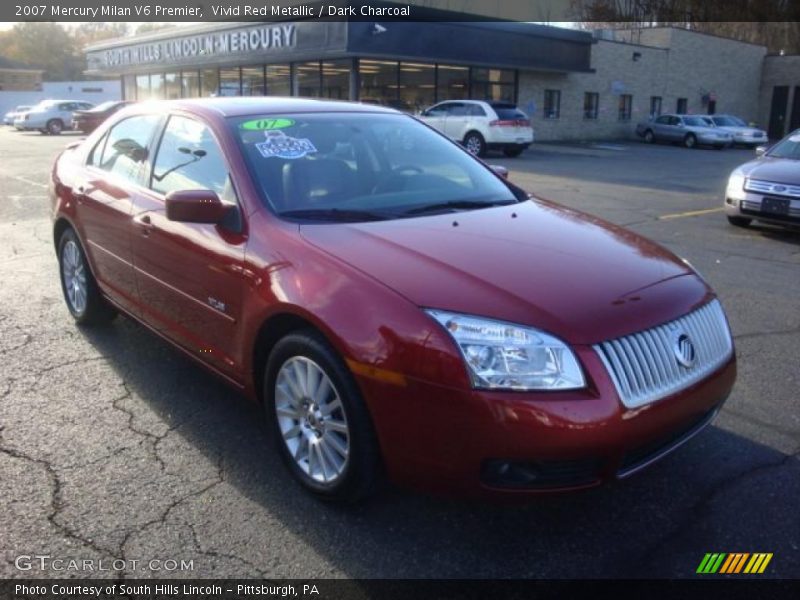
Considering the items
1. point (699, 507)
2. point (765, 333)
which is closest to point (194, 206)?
point (699, 507)

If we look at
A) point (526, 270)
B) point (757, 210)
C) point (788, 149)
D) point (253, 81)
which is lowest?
point (757, 210)

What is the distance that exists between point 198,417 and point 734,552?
263cm

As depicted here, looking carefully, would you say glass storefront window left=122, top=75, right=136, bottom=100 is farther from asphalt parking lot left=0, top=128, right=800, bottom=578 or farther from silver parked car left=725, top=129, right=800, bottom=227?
asphalt parking lot left=0, top=128, right=800, bottom=578

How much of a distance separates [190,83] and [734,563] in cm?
3709

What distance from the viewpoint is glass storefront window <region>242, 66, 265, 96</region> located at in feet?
105

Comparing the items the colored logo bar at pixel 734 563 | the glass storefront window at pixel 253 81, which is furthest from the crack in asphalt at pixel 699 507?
the glass storefront window at pixel 253 81

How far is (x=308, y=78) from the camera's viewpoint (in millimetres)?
29828

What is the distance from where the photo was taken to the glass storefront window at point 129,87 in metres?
41.6

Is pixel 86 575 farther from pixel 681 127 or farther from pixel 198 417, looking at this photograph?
pixel 681 127

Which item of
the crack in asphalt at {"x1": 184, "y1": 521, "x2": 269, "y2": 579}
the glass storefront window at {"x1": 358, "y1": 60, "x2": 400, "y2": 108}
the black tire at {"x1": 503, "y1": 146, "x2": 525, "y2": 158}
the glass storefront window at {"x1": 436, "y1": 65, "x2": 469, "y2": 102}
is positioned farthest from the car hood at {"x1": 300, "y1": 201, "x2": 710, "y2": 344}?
the glass storefront window at {"x1": 436, "y1": 65, "x2": 469, "y2": 102}

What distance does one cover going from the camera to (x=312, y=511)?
306cm

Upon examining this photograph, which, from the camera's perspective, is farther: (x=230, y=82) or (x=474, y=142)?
(x=230, y=82)

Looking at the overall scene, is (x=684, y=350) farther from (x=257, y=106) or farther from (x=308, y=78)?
(x=308, y=78)

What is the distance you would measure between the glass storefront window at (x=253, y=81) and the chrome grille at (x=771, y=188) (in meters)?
25.8
